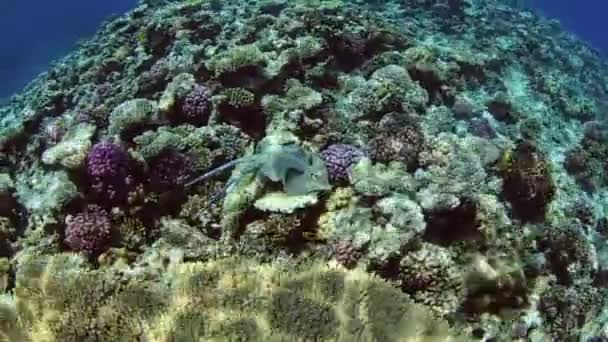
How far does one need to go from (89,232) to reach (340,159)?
106 inches

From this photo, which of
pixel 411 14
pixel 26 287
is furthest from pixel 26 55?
pixel 26 287

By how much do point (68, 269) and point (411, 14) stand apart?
33.0ft

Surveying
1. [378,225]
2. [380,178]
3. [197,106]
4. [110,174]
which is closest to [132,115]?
[197,106]

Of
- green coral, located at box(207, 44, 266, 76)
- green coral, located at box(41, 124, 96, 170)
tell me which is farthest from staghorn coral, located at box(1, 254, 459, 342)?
green coral, located at box(207, 44, 266, 76)

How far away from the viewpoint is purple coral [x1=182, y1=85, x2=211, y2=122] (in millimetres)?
6695

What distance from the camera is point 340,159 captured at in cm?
582

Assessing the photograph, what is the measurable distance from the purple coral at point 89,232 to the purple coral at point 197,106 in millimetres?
1629

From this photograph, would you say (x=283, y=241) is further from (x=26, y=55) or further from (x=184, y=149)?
(x=26, y=55)

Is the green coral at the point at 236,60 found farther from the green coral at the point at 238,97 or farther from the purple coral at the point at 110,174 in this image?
the purple coral at the point at 110,174

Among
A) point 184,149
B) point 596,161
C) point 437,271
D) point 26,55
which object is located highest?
point 184,149

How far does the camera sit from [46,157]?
6305 millimetres

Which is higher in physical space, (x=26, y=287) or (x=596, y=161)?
(x=26, y=287)

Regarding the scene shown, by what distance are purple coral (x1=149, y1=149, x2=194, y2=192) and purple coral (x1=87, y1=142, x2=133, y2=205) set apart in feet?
0.86

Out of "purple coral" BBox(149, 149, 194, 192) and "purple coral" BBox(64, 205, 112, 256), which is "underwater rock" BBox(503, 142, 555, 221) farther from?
"purple coral" BBox(64, 205, 112, 256)
